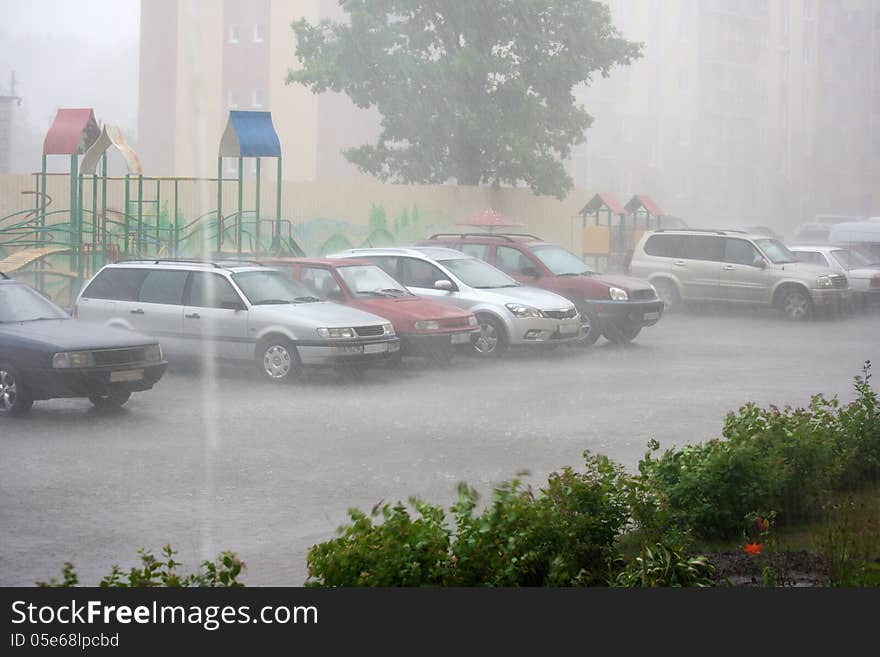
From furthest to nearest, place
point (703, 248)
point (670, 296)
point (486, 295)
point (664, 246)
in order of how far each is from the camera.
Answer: point (664, 246) < point (670, 296) < point (703, 248) < point (486, 295)

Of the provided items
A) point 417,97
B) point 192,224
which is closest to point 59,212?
point 192,224

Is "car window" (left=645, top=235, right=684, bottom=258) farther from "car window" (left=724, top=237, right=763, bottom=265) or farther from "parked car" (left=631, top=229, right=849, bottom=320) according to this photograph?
"car window" (left=724, top=237, right=763, bottom=265)

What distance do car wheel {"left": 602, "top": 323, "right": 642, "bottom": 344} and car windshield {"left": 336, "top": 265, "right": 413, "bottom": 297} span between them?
378 cm

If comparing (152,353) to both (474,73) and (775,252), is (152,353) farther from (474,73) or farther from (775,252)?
(474,73)


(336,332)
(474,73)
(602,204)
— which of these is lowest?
(336,332)

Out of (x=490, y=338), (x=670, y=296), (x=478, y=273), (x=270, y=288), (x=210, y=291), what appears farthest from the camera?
(x=670, y=296)

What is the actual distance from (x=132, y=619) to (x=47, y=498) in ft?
15.1

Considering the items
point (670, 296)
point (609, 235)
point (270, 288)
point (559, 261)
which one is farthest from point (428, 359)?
point (609, 235)

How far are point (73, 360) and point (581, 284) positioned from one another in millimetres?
9630

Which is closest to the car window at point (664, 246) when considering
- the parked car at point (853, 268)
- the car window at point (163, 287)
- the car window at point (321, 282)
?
the parked car at point (853, 268)

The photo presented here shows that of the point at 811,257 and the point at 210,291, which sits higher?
the point at 811,257

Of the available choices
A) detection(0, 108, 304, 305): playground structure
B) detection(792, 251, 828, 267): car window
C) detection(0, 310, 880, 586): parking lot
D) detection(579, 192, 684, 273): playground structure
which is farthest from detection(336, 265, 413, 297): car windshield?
detection(579, 192, 684, 273): playground structure

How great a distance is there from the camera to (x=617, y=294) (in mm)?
20203

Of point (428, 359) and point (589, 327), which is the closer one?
point (428, 359)
